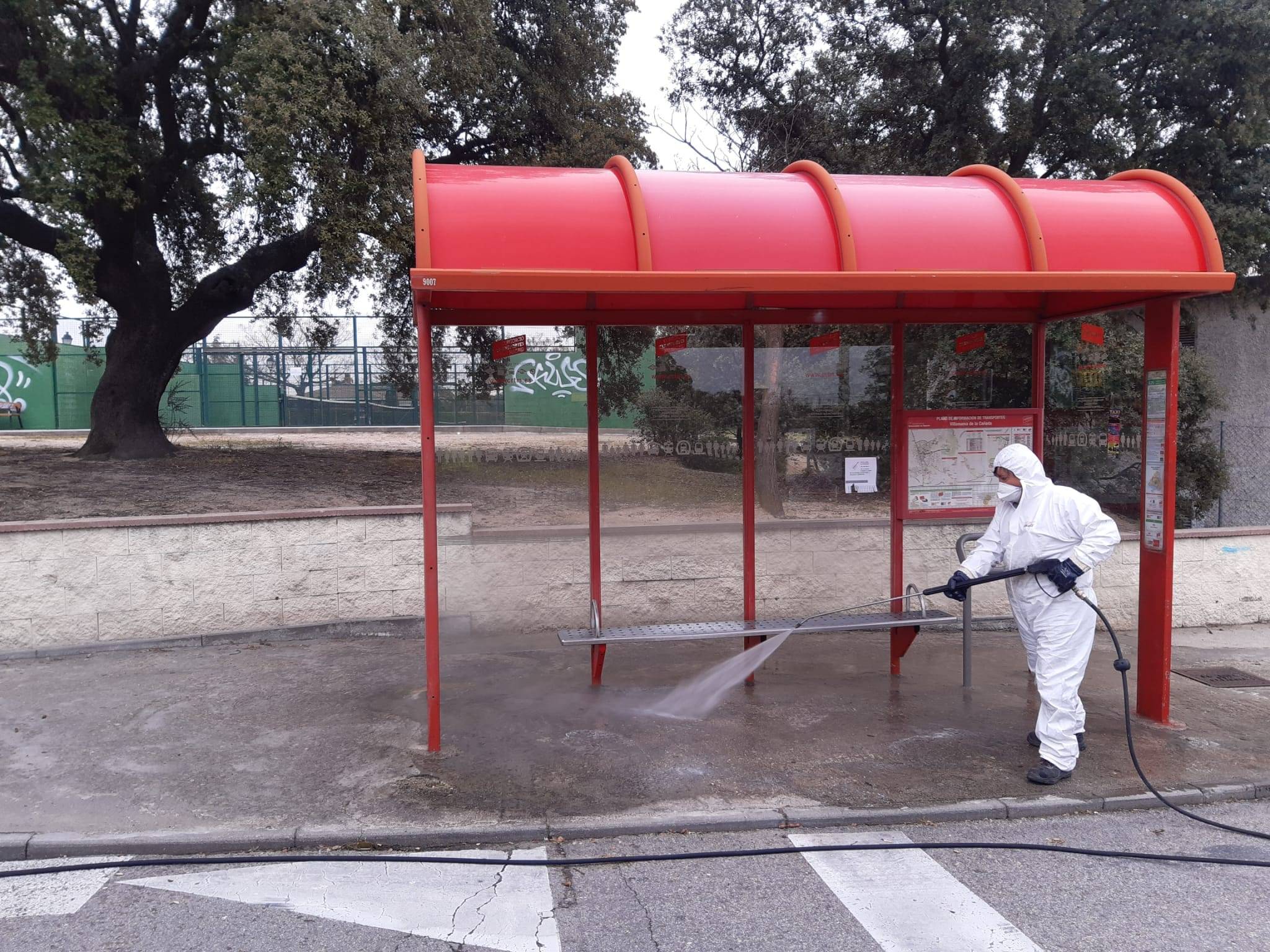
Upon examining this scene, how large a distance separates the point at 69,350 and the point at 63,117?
7797 mm

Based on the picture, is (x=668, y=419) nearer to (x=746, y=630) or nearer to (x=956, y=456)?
(x=746, y=630)

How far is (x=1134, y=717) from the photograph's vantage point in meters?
6.00

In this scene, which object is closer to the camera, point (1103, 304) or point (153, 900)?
point (153, 900)

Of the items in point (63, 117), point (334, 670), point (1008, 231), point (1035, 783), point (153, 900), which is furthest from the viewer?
point (63, 117)

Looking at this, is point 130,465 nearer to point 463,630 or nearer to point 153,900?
point 463,630

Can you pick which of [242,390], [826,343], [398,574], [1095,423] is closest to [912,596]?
Result: [826,343]

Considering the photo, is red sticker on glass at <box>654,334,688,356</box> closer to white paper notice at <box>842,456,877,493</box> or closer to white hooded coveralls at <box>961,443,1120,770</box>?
white paper notice at <box>842,456,877,493</box>

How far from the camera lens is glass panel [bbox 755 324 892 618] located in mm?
7250

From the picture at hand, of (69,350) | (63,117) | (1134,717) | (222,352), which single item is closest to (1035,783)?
(1134,717)

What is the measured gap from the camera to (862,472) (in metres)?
7.43

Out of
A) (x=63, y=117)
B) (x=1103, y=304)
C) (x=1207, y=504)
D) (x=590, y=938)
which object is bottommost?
(x=590, y=938)

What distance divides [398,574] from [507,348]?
2.28m

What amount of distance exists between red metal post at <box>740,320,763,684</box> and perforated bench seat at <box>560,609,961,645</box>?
0.32 m

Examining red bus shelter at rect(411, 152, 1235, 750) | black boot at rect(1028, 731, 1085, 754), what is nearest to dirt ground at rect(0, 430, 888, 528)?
red bus shelter at rect(411, 152, 1235, 750)
